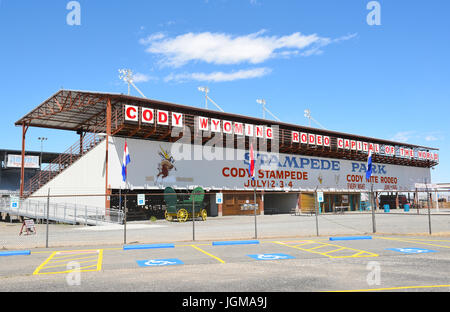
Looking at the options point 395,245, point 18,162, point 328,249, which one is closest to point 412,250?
point 395,245

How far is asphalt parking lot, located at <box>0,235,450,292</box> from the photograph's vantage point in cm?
797

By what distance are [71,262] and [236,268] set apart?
211 inches

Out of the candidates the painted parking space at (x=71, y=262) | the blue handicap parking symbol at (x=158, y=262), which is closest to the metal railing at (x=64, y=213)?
the painted parking space at (x=71, y=262)

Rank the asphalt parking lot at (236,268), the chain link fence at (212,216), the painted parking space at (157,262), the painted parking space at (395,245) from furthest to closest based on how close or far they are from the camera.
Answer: the chain link fence at (212,216), the painted parking space at (395,245), the painted parking space at (157,262), the asphalt parking lot at (236,268)

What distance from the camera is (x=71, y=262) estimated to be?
11539 millimetres

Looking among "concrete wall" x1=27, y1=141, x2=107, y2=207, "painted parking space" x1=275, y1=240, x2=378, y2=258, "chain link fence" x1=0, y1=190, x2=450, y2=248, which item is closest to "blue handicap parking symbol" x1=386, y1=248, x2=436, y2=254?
"painted parking space" x1=275, y1=240, x2=378, y2=258

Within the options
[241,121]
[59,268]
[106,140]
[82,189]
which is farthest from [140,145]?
[59,268]

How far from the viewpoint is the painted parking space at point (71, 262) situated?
401 inches

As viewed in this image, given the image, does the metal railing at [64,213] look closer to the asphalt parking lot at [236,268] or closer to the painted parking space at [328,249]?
the asphalt parking lot at [236,268]

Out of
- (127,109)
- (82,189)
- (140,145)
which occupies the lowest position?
(82,189)

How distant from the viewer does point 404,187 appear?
67375 millimetres
